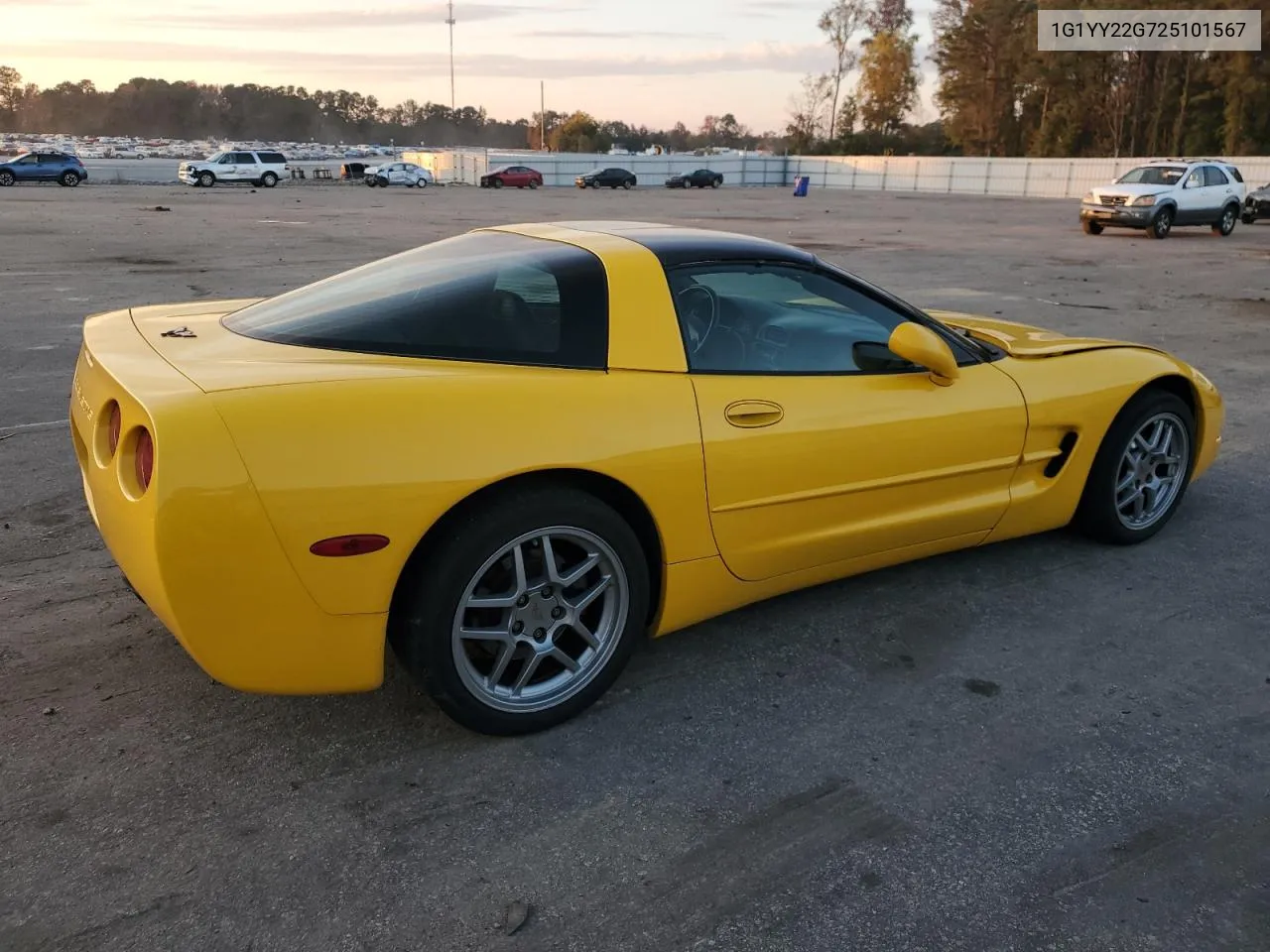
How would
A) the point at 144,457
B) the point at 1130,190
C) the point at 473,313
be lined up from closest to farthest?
the point at 144,457 < the point at 473,313 < the point at 1130,190

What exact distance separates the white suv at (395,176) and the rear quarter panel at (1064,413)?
50.6 meters

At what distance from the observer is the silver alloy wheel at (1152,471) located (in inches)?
161

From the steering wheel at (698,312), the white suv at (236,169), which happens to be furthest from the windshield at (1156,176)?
the white suv at (236,169)

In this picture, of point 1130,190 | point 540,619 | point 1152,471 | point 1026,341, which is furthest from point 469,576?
point 1130,190

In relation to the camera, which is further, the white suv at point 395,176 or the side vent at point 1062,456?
the white suv at point 395,176

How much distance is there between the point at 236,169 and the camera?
44.3 m

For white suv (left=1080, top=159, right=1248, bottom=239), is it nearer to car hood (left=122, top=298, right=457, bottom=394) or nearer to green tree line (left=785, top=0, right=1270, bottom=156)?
car hood (left=122, top=298, right=457, bottom=394)

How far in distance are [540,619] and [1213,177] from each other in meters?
25.6

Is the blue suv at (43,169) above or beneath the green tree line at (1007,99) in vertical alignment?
beneath

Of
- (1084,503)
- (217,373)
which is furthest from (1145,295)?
(217,373)

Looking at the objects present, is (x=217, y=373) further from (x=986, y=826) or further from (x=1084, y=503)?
(x=1084, y=503)

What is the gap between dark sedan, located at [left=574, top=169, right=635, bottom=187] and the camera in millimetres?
54500

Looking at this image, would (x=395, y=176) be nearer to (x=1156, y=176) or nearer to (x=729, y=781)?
(x=1156, y=176)

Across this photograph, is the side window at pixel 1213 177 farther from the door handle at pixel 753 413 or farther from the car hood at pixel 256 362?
the car hood at pixel 256 362
